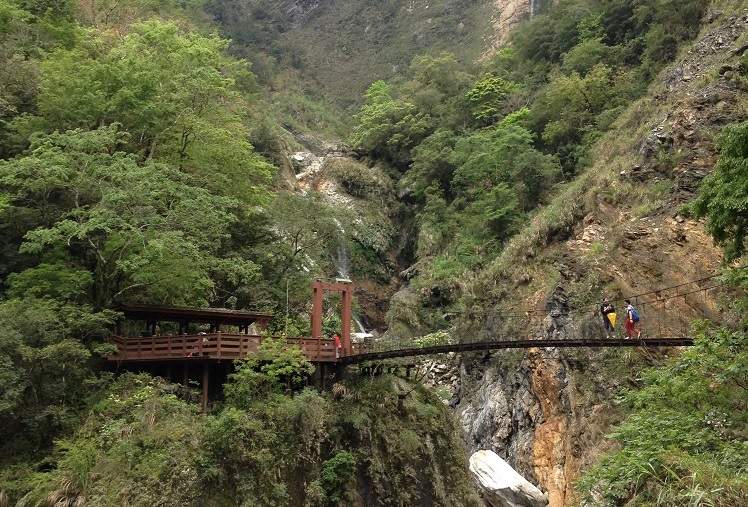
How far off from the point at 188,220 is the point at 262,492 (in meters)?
A: 6.71

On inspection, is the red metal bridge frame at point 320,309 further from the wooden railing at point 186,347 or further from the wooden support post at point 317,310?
the wooden railing at point 186,347

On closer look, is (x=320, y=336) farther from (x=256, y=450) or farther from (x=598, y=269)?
(x=598, y=269)

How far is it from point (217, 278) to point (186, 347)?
529 centimetres

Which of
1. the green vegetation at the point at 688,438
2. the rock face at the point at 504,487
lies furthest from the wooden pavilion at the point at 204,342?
the green vegetation at the point at 688,438

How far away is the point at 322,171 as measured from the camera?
1443 inches

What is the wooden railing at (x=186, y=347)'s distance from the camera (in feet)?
47.5

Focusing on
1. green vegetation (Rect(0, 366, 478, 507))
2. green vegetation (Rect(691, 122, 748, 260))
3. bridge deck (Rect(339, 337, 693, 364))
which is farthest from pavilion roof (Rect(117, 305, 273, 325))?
green vegetation (Rect(691, 122, 748, 260))

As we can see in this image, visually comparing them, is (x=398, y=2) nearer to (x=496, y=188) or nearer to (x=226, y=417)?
(x=496, y=188)

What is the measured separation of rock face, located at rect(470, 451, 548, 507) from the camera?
53.5ft

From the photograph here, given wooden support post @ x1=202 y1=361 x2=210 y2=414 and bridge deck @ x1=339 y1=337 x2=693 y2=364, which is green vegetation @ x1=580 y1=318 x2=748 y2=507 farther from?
wooden support post @ x1=202 y1=361 x2=210 y2=414

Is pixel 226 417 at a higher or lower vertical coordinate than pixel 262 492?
higher

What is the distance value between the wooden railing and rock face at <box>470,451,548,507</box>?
621 cm

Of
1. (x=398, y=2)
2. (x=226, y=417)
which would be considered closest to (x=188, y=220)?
(x=226, y=417)

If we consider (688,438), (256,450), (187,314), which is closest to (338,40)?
(187,314)
